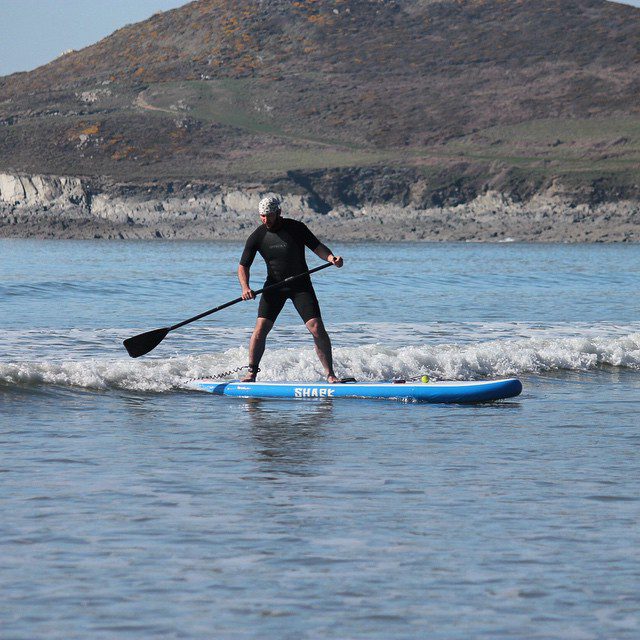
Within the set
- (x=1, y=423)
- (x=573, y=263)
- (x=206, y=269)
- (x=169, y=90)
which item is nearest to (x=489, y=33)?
(x=169, y=90)

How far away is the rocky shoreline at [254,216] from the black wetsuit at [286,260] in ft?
260

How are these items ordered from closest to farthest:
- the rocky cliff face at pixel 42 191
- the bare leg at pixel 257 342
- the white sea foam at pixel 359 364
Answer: the bare leg at pixel 257 342
the white sea foam at pixel 359 364
the rocky cliff face at pixel 42 191

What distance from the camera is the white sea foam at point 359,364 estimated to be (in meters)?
12.4

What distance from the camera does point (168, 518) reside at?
6.29 metres

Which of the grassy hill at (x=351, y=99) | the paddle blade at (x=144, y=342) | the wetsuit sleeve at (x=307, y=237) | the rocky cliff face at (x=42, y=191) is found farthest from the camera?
the grassy hill at (x=351, y=99)

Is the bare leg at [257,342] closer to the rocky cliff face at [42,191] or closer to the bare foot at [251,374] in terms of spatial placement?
the bare foot at [251,374]

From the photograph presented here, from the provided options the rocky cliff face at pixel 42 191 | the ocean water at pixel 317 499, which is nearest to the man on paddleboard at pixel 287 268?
the ocean water at pixel 317 499

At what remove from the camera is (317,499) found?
6.81 metres

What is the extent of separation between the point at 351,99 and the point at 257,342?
12515 centimetres

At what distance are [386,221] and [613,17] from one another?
68779 millimetres

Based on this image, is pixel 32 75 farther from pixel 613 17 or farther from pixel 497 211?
pixel 497 211

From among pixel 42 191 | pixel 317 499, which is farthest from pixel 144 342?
pixel 42 191

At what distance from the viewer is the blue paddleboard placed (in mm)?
11109

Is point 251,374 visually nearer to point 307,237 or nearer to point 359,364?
point 307,237
